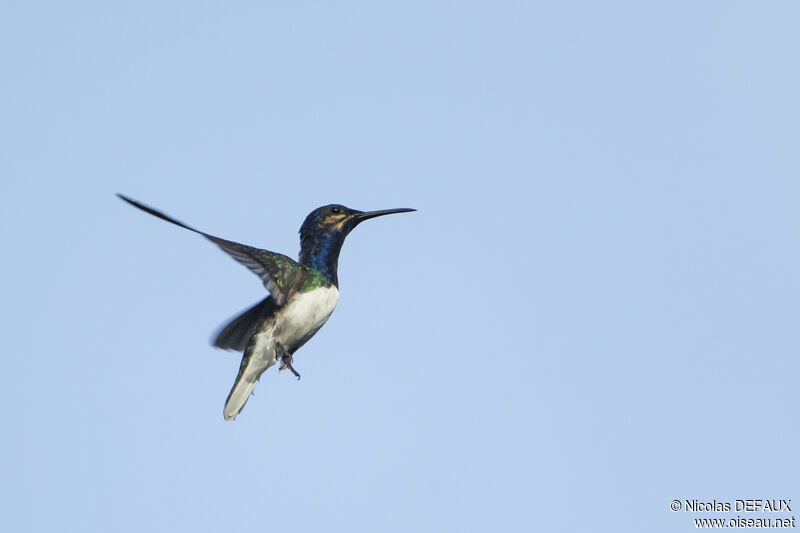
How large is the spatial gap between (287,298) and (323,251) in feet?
3.20

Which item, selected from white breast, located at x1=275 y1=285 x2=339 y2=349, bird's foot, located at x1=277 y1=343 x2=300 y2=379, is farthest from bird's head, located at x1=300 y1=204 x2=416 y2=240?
bird's foot, located at x1=277 y1=343 x2=300 y2=379

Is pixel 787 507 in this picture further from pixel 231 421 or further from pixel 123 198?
pixel 123 198

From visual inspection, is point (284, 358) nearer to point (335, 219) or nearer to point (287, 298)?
point (287, 298)

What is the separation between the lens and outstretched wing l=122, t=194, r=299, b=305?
39.6 ft

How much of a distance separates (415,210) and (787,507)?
7268mm

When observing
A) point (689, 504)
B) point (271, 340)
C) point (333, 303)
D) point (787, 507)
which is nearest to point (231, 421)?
point (271, 340)

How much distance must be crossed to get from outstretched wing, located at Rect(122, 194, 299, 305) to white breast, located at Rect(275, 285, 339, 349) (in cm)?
23

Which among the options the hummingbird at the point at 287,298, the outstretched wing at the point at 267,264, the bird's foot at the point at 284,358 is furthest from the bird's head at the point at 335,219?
the bird's foot at the point at 284,358

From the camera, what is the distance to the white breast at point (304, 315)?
1275 cm

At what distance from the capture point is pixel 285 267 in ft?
42.9

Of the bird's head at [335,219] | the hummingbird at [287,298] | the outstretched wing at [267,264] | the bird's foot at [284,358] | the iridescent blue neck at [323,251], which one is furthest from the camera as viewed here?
the bird's head at [335,219]

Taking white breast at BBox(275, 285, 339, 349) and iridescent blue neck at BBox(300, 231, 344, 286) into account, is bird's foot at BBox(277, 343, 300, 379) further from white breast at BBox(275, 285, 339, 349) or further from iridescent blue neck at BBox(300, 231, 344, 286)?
iridescent blue neck at BBox(300, 231, 344, 286)

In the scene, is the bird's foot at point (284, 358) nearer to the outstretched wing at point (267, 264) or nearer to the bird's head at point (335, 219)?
the outstretched wing at point (267, 264)

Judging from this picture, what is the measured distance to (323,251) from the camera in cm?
1344
